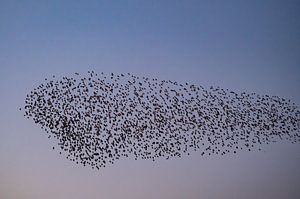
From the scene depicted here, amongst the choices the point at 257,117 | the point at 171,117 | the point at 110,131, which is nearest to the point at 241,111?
the point at 257,117

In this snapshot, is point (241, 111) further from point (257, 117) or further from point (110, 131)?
point (110, 131)

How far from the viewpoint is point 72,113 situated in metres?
7.68

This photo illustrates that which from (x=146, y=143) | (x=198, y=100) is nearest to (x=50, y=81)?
(x=146, y=143)

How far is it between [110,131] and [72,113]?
766mm

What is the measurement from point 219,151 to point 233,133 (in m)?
0.47

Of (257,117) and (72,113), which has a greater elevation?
(257,117)

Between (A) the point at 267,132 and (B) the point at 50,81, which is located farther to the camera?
(A) the point at 267,132

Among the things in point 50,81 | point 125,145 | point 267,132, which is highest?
point 267,132

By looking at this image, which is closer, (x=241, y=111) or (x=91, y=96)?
(x=91, y=96)

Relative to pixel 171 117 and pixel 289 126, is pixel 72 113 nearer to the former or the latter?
pixel 171 117

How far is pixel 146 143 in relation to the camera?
7938 mm

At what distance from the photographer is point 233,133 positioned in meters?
8.29

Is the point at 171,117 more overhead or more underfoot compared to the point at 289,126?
Answer: more underfoot

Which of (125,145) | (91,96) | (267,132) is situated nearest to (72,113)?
(91,96)
